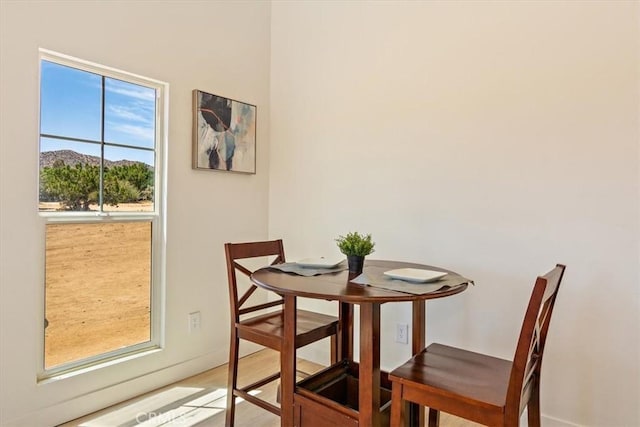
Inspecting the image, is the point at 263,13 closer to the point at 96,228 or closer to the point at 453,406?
the point at 96,228

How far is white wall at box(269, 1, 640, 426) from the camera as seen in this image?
72.7 inches

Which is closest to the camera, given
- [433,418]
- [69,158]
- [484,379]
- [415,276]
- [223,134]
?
[484,379]

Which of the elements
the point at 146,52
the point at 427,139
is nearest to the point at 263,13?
the point at 146,52

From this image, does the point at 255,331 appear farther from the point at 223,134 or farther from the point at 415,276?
the point at 223,134

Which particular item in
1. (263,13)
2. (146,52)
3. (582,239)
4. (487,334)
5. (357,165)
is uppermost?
(263,13)

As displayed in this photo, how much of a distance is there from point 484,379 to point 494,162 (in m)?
1.19

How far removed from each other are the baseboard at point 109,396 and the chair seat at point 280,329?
80cm

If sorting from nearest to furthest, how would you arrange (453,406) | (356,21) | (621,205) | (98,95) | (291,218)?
(453,406)
(621,205)
(98,95)
(356,21)
(291,218)

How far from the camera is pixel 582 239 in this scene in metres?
1.91

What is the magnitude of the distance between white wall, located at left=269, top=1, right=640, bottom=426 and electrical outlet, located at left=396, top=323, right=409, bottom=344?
0.05 meters

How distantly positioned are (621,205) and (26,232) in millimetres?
2730

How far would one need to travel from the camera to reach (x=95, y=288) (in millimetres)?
2135

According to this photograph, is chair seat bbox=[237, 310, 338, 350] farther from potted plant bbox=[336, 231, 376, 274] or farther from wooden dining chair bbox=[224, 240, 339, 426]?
potted plant bbox=[336, 231, 376, 274]

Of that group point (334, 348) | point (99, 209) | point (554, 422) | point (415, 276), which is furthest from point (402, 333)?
point (99, 209)
